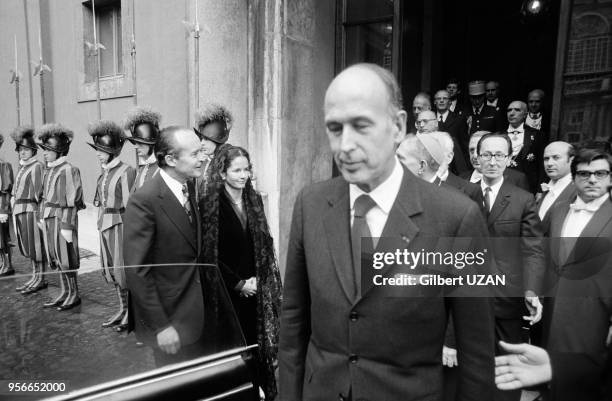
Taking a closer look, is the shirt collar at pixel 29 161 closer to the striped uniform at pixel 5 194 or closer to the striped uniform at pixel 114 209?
the striped uniform at pixel 5 194

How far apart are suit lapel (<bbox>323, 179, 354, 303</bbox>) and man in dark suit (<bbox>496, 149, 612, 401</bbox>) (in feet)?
1.79

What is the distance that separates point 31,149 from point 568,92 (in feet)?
23.9

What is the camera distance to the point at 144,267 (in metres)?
2.03

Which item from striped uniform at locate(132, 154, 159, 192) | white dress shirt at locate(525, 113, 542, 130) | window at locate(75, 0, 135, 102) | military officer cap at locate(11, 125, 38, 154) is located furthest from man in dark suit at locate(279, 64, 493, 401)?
window at locate(75, 0, 135, 102)

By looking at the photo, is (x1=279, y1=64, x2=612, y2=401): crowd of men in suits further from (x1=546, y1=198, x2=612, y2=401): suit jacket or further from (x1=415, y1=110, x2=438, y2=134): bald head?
(x1=415, y1=110, x2=438, y2=134): bald head

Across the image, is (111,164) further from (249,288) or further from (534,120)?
(534,120)

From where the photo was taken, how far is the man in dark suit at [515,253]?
3039 millimetres

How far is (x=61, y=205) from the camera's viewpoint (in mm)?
5656

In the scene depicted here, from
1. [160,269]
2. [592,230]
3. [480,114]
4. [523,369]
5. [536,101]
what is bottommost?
[523,369]

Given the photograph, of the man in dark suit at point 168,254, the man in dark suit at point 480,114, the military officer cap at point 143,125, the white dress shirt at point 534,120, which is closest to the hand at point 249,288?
the man in dark suit at point 168,254

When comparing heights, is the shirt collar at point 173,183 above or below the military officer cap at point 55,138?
below

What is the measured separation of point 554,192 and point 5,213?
7803mm

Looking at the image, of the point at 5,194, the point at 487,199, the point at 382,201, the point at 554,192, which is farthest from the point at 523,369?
the point at 5,194

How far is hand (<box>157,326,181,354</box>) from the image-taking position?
5.58ft
